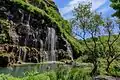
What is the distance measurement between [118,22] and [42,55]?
226 feet

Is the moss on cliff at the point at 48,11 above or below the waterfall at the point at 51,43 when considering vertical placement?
above

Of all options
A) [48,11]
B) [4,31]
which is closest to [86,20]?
[4,31]

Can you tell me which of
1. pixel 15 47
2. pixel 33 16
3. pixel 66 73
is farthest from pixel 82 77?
pixel 33 16

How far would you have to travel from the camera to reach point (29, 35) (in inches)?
4771

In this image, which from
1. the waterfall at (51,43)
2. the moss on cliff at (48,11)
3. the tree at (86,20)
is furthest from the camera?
the moss on cliff at (48,11)

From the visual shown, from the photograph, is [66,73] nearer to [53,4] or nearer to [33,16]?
[33,16]

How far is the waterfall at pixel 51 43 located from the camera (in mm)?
125875

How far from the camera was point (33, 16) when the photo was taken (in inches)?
5044

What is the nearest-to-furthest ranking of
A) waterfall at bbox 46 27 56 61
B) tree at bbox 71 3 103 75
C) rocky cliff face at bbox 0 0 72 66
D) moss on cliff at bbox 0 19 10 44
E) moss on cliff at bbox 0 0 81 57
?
tree at bbox 71 3 103 75
moss on cliff at bbox 0 19 10 44
rocky cliff face at bbox 0 0 72 66
waterfall at bbox 46 27 56 61
moss on cliff at bbox 0 0 81 57

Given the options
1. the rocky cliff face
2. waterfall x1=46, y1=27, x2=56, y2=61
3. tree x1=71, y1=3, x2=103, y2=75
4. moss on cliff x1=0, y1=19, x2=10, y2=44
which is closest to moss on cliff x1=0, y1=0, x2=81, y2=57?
the rocky cliff face

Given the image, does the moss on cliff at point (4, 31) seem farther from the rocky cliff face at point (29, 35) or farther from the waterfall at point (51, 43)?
the waterfall at point (51, 43)

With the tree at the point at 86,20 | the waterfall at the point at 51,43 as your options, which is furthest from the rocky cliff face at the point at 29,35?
the tree at the point at 86,20

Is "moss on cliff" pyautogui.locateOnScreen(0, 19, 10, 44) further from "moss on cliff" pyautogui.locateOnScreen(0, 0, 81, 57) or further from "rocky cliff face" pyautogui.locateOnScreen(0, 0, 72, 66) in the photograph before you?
"moss on cliff" pyautogui.locateOnScreen(0, 0, 81, 57)

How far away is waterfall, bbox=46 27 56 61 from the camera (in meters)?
126
